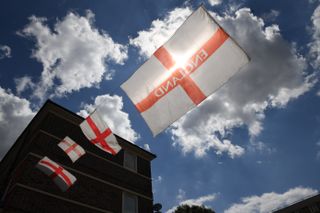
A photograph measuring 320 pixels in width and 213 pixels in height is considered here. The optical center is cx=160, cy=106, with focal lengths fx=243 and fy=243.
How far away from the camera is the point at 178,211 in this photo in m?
37.1

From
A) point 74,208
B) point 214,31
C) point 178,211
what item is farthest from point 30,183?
point 178,211

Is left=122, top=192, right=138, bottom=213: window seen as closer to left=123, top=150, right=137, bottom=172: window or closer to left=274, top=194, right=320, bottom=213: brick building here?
left=123, top=150, right=137, bottom=172: window

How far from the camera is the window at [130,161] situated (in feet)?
62.8

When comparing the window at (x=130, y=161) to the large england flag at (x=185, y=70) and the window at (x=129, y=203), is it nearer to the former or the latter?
the window at (x=129, y=203)

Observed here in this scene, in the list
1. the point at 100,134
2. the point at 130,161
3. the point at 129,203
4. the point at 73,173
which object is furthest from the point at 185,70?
the point at 130,161

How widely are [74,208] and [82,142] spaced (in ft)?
15.2

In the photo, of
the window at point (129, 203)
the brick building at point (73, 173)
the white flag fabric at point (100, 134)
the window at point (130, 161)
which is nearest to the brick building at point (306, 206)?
the brick building at point (73, 173)

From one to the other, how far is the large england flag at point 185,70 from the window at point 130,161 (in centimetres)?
1350

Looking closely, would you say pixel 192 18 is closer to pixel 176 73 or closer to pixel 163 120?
pixel 176 73

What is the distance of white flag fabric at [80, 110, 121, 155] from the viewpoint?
9.24m

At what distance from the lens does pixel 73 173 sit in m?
14.9

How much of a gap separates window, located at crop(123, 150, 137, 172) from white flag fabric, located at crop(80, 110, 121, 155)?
10.0 metres

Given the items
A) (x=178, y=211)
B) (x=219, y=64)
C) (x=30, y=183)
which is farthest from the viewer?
(x=178, y=211)

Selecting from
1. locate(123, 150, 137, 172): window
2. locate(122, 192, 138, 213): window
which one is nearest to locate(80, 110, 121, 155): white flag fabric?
locate(122, 192, 138, 213): window
